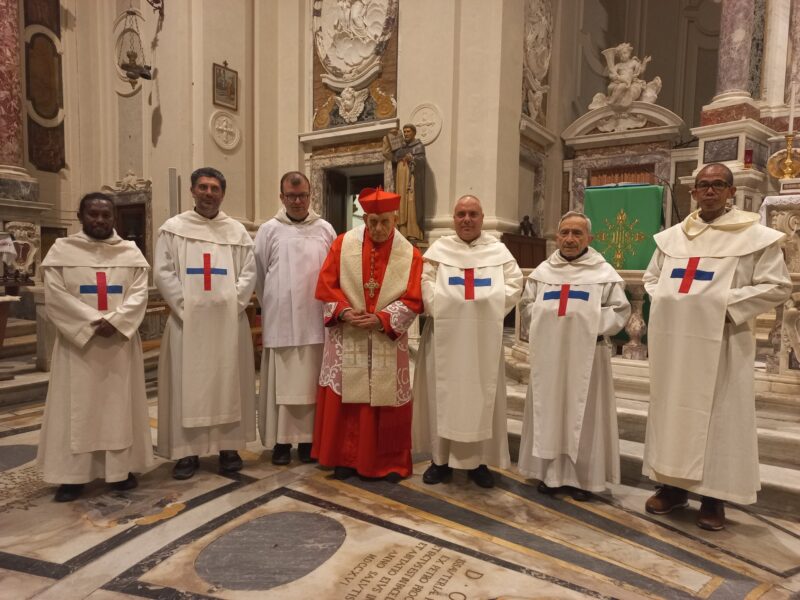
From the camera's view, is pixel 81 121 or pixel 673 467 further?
pixel 81 121

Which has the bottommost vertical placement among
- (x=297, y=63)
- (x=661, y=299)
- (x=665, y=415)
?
(x=665, y=415)

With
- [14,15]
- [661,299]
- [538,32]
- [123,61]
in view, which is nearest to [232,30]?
[123,61]

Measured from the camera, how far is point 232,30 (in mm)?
9492

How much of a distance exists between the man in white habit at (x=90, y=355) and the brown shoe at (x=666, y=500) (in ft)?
10.1

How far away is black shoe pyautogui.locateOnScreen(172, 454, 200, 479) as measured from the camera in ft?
12.0

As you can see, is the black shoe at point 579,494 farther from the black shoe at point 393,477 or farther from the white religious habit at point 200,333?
the white religious habit at point 200,333

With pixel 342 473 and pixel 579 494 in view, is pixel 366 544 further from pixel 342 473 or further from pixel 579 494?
pixel 579 494

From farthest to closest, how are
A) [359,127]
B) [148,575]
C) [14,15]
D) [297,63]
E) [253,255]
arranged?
1. [297,63]
2. [359,127]
3. [14,15]
4. [253,255]
5. [148,575]

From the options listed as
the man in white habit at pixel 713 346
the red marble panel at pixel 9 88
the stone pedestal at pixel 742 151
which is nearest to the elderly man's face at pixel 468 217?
the man in white habit at pixel 713 346

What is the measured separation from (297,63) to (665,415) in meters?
9.10

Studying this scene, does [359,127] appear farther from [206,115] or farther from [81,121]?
[81,121]

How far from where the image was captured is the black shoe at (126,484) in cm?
348

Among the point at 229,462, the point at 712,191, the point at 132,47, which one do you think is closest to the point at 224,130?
the point at 132,47

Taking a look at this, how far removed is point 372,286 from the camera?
3.62 meters
